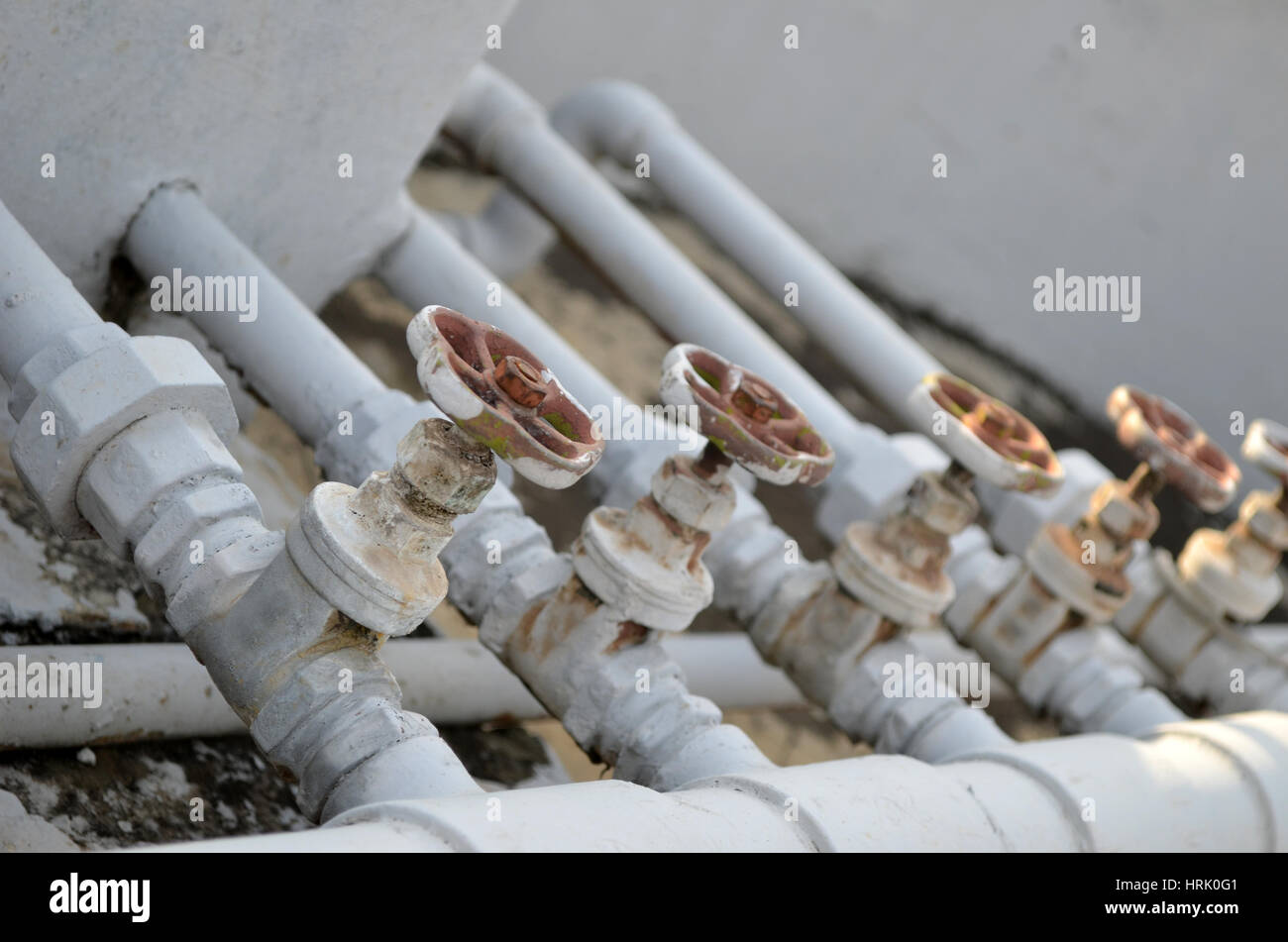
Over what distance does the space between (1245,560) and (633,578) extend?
113 centimetres

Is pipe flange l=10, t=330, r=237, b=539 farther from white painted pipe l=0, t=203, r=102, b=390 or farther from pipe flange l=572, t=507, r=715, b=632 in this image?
pipe flange l=572, t=507, r=715, b=632

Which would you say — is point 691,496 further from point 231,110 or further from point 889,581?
Result: point 231,110

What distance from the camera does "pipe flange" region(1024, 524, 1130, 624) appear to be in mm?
1736

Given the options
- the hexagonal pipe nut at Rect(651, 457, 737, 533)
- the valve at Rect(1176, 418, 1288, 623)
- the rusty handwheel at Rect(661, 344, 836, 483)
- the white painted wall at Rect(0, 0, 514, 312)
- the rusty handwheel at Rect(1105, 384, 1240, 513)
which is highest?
→ the white painted wall at Rect(0, 0, 514, 312)

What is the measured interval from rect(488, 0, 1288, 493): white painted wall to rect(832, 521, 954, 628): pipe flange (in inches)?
65.6

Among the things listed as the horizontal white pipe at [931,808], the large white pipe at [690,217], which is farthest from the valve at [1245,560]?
the large white pipe at [690,217]

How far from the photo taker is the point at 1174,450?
1676 mm

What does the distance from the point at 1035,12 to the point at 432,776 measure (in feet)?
8.06

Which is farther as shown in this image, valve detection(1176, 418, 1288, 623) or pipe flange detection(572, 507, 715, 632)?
valve detection(1176, 418, 1288, 623)

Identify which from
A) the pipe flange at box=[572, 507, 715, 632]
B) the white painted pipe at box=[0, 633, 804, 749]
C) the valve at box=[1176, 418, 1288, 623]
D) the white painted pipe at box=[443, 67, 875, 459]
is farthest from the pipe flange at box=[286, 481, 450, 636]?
the valve at box=[1176, 418, 1288, 623]

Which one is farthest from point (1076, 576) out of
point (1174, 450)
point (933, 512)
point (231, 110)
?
point (231, 110)
